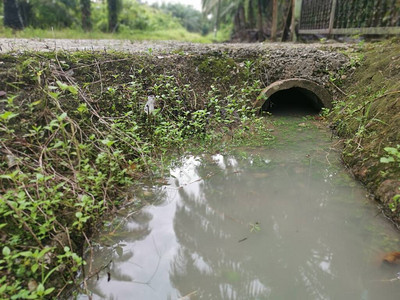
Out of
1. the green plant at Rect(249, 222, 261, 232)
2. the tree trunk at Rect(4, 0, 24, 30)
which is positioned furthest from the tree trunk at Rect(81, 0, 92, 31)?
the green plant at Rect(249, 222, 261, 232)

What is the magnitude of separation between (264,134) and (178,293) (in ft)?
9.22

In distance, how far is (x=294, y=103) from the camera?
590cm

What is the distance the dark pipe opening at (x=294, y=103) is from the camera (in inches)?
210

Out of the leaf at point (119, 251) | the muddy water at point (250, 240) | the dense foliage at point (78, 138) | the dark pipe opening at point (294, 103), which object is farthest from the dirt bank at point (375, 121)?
the leaf at point (119, 251)

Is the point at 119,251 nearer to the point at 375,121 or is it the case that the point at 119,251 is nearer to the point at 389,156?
the point at 389,156

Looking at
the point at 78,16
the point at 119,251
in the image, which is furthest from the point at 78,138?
the point at 78,16

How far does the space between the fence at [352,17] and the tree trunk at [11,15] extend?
10.0m

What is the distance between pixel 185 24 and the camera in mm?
44125

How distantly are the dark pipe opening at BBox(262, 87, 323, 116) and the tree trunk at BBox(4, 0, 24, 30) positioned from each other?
33.0 ft

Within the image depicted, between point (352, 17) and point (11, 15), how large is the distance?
11.2 m

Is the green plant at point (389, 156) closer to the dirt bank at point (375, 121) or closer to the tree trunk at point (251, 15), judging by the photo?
the dirt bank at point (375, 121)

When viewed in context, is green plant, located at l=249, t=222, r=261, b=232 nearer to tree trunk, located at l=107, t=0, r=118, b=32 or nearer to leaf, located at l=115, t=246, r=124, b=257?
leaf, located at l=115, t=246, r=124, b=257

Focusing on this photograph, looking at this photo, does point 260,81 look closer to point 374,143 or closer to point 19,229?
point 374,143

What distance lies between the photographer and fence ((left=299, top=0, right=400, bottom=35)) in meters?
5.19
